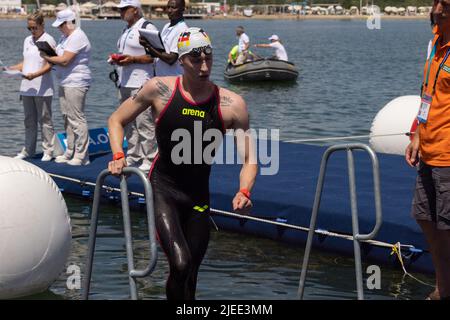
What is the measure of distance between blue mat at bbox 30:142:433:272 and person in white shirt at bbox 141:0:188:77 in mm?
1354

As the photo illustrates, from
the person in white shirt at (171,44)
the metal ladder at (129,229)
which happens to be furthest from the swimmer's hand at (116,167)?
the person in white shirt at (171,44)

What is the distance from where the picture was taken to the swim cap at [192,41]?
615cm

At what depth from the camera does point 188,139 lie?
6250 mm

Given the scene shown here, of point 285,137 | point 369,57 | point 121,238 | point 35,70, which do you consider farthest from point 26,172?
point 369,57

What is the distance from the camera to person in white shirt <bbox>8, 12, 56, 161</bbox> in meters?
11.9

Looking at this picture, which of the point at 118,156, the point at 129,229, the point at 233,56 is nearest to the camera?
the point at 129,229

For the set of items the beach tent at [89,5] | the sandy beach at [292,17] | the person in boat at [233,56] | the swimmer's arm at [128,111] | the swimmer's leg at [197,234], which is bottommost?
the sandy beach at [292,17]

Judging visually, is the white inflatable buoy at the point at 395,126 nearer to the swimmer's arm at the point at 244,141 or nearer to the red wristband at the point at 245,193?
the swimmer's arm at the point at 244,141

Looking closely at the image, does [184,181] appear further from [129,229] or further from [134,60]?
[134,60]

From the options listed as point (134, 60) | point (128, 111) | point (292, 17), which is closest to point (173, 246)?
point (128, 111)

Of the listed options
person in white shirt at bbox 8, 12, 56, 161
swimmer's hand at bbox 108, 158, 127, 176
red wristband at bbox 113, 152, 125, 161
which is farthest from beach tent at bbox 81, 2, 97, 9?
swimmer's hand at bbox 108, 158, 127, 176

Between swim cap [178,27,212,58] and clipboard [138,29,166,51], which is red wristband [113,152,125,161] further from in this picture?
clipboard [138,29,166,51]

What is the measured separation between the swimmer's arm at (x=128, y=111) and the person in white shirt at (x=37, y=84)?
5.52 metres

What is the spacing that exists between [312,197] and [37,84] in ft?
13.4
